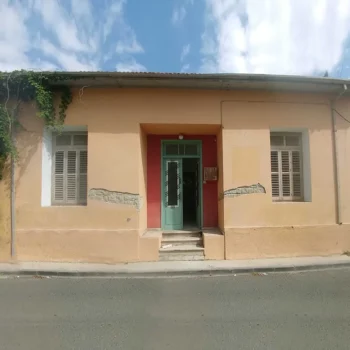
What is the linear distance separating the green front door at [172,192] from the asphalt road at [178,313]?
237 cm

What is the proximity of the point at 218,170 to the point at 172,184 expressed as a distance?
1492 millimetres

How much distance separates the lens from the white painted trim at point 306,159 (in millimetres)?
6430

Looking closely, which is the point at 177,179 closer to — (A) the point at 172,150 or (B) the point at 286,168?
(A) the point at 172,150

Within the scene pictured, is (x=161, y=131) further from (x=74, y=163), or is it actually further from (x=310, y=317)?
(x=310, y=317)

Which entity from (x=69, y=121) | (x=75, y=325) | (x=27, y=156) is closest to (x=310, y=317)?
(x=75, y=325)

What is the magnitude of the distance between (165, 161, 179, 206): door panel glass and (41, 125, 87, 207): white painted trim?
8.93 ft

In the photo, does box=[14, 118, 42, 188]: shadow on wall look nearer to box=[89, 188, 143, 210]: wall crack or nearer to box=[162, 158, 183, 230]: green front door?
box=[89, 188, 143, 210]: wall crack

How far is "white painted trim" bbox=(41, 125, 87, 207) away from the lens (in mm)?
6066

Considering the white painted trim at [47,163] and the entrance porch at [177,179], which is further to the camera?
the entrance porch at [177,179]

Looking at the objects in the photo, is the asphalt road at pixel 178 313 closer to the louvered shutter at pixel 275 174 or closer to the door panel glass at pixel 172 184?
the louvered shutter at pixel 275 174

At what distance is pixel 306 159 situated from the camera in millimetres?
6547

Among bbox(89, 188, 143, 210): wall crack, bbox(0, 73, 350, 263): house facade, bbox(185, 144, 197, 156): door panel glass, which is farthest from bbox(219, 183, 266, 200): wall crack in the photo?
bbox(89, 188, 143, 210): wall crack

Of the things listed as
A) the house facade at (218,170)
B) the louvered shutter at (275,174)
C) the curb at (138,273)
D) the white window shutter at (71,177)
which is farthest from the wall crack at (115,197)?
the louvered shutter at (275,174)

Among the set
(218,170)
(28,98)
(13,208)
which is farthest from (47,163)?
(218,170)
